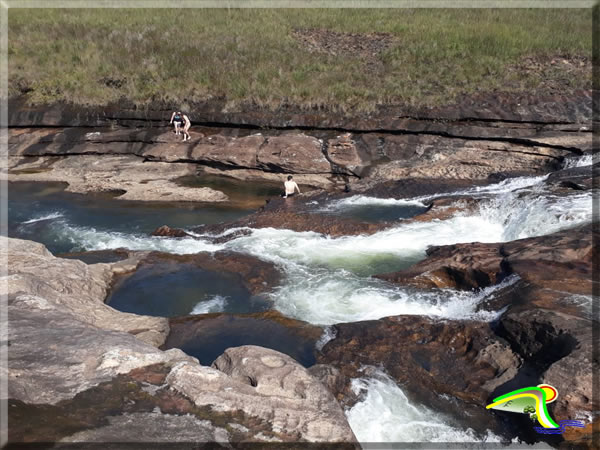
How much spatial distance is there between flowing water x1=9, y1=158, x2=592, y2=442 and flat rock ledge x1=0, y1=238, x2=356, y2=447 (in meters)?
1.24

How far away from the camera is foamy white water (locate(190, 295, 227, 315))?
835 centimetres

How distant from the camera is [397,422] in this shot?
5.54 metres

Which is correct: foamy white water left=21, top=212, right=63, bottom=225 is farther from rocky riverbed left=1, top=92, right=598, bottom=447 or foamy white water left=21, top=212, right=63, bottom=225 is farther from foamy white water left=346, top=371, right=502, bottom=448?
foamy white water left=346, top=371, right=502, bottom=448

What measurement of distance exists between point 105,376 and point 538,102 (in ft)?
51.2

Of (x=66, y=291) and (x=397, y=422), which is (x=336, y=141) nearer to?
(x=66, y=291)

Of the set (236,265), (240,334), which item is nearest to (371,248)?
(236,265)

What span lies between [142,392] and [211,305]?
3.93m

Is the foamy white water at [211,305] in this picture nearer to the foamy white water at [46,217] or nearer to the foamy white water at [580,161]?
the foamy white water at [46,217]

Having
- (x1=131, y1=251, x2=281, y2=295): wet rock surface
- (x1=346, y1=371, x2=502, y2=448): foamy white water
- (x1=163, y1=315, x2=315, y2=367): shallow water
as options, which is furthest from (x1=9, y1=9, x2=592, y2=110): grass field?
(x1=346, y1=371, x2=502, y2=448): foamy white water

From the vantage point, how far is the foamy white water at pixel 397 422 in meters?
5.36

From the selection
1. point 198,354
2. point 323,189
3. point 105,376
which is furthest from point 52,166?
point 105,376

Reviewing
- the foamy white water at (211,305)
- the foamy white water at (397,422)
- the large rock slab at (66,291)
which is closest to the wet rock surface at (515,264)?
the foamy white water at (397,422)

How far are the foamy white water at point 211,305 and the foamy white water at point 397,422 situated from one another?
10.4 ft

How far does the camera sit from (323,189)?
14.8m
